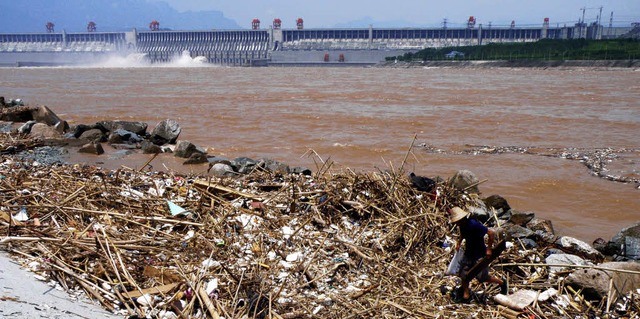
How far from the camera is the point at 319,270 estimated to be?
443 cm

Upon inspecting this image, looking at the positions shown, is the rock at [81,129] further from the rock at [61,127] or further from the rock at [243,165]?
the rock at [243,165]

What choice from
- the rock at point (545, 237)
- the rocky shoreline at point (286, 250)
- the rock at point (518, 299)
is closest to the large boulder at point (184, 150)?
the rocky shoreline at point (286, 250)

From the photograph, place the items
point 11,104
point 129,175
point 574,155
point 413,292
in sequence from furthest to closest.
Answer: point 11,104
point 574,155
point 129,175
point 413,292

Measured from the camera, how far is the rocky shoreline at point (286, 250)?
386 cm

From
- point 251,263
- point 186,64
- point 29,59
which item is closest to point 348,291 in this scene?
point 251,263

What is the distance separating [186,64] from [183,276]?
9105 cm

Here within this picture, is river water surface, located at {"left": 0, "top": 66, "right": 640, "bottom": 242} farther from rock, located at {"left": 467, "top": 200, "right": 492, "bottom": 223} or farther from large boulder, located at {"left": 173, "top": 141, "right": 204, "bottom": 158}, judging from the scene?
rock, located at {"left": 467, "top": 200, "right": 492, "bottom": 223}

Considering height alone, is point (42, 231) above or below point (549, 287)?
above

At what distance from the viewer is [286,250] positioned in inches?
187

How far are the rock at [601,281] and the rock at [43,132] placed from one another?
34.5 ft

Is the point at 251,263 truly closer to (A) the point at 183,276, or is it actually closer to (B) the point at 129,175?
(A) the point at 183,276

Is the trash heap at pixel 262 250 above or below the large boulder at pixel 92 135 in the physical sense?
above

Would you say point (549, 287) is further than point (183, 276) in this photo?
Yes

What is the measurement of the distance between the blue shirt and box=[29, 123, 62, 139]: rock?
997cm
